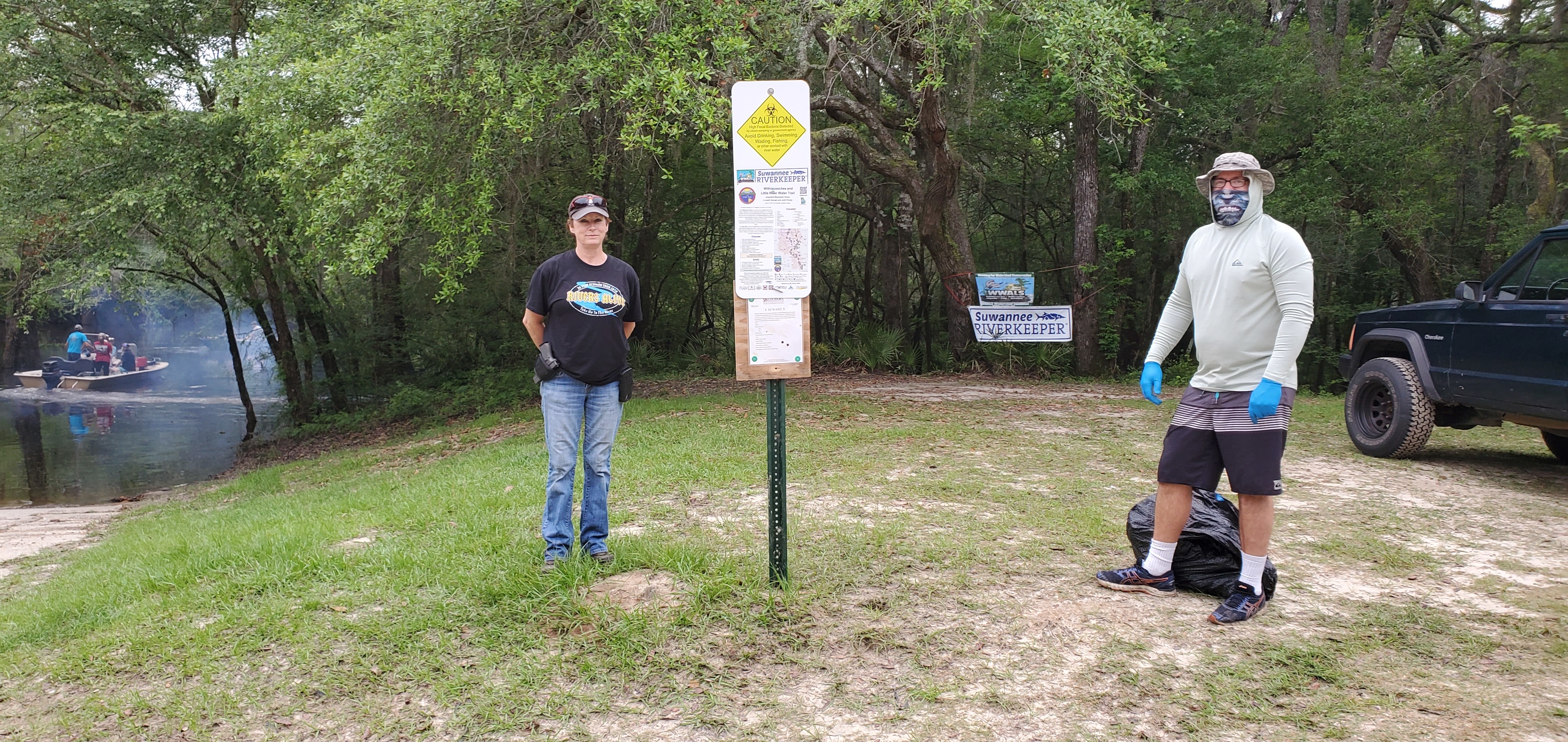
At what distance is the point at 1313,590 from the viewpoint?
4.78 meters

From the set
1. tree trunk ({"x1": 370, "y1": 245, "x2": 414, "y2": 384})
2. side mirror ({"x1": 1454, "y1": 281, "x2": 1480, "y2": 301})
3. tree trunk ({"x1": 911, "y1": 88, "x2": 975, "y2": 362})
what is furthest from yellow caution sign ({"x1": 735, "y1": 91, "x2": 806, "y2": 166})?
tree trunk ({"x1": 370, "y1": 245, "x2": 414, "y2": 384})

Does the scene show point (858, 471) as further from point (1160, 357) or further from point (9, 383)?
point (9, 383)

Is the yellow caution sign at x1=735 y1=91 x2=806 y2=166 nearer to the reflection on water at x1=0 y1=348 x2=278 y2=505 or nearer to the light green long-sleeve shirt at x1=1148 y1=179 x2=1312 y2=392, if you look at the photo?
the light green long-sleeve shirt at x1=1148 y1=179 x2=1312 y2=392

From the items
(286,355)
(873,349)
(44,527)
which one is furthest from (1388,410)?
(286,355)

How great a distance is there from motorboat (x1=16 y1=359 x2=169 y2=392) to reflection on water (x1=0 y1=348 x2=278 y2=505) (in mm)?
311

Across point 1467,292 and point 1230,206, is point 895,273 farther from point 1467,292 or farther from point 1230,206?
point 1230,206

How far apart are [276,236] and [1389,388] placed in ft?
48.3

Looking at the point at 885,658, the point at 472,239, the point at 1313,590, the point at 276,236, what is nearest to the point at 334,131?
the point at 472,239

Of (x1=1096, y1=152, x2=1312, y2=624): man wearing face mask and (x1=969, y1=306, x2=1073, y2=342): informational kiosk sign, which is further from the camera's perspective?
(x1=969, y1=306, x2=1073, y2=342): informational kiosk sign

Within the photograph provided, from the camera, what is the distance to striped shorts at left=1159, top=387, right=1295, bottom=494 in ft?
13.5

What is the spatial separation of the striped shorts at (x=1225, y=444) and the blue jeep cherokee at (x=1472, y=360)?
4.23 metres

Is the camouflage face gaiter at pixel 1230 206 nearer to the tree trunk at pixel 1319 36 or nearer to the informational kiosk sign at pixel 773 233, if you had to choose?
the informational kiosk sign at pixel 773 233

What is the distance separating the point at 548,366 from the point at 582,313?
306mm

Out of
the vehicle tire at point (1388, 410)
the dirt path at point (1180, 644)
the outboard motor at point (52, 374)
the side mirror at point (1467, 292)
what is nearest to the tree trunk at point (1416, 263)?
the vehicle tire at point (1388, 410)
